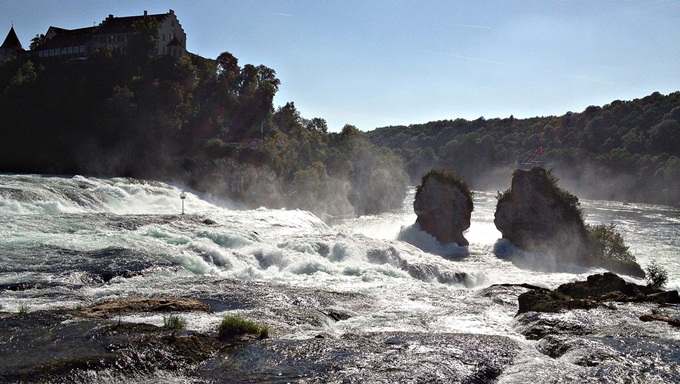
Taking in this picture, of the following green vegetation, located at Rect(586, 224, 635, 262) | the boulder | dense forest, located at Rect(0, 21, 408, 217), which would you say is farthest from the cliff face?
dense forest, located at Rect(0, 21, 408, 217)

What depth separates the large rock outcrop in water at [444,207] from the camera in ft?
151

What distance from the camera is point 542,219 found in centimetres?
4250

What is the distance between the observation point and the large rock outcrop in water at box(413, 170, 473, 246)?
151ft

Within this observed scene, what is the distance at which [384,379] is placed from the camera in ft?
31.8

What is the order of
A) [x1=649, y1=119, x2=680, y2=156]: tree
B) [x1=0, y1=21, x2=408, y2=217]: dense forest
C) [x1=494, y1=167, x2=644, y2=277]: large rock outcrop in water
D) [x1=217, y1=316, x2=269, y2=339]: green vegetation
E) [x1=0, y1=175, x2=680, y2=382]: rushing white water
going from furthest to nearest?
1. [x1=649, y1=119, x2=680, y2=156]: tree
2. [x1=0, y1=21, x2=408, y2=217]: dense forest
3. [x1=494, y1=167, x2=644, y2=277]: large rock outcrop in water
4. [x1=0, y1=175, x2=680, y2=382]: rushing white water
5. [x1=217, y1=316, x2=269, y2=339]: green vegetation

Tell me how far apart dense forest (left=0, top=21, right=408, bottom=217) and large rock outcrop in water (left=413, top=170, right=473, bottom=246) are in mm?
23211

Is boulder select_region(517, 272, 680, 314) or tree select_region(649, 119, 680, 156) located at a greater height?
tree select_region(649, 119, 680, 156)

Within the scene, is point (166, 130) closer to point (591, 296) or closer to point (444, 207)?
point (444, 207)

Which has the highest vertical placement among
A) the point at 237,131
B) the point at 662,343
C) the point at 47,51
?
the point at 47,51

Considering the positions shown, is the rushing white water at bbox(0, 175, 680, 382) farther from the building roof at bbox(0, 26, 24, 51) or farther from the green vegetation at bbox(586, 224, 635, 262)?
the building roof at bbox(0, 26, 24, 51)

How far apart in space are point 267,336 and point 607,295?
11.9 metres

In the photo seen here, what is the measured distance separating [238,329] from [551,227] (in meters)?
35.0

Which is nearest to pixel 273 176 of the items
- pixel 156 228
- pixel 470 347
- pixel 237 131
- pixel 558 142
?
pixel 237 131

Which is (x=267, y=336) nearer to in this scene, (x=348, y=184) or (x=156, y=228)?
(x=156, y=228)
